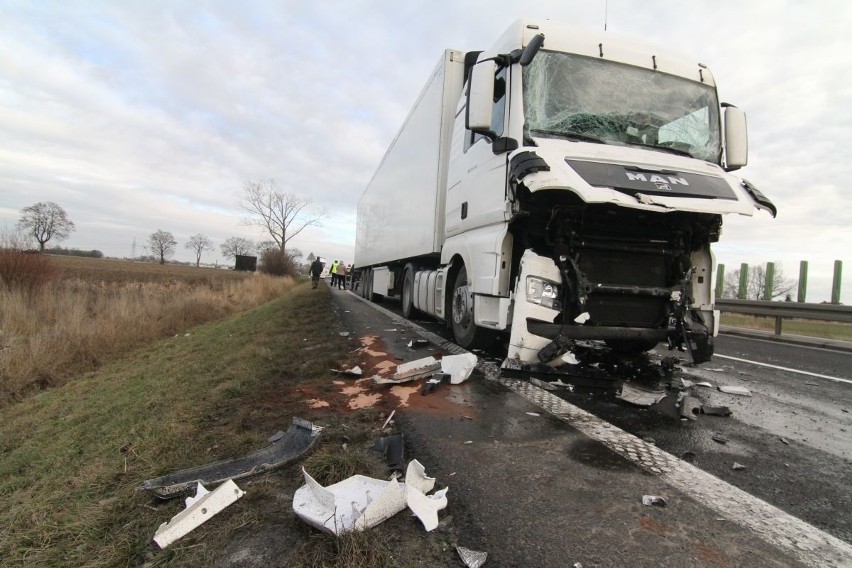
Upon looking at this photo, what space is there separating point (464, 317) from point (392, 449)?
307 cm

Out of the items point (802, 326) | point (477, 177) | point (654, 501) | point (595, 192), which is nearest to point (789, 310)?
point (802, 326)

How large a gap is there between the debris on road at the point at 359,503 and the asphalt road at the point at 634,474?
0.13 m

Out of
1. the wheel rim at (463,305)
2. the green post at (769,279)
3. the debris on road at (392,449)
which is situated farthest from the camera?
the green post at (769,279)

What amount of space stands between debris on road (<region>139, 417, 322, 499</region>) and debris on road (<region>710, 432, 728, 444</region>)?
2.52 metres

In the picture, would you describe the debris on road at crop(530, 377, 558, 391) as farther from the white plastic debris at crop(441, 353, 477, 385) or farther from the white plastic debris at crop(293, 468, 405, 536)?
the white plastic debris at crop(293, 468, 405, 536)

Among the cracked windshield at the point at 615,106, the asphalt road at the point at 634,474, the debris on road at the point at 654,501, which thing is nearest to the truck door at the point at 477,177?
the cracked windshield at the point at 615,106

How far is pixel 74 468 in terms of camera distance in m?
3.39

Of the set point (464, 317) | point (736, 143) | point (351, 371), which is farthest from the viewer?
point (464, 317)

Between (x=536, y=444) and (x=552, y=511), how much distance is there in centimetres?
78

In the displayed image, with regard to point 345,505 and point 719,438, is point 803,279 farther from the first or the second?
point 345,505

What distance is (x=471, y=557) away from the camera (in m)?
1.70

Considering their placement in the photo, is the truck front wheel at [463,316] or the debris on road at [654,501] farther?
the truck front wheel at [463,316]

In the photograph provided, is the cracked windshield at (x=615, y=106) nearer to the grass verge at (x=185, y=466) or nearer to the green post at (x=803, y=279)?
the grass verge at (x=185, y=466)

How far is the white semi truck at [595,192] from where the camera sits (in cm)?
384
